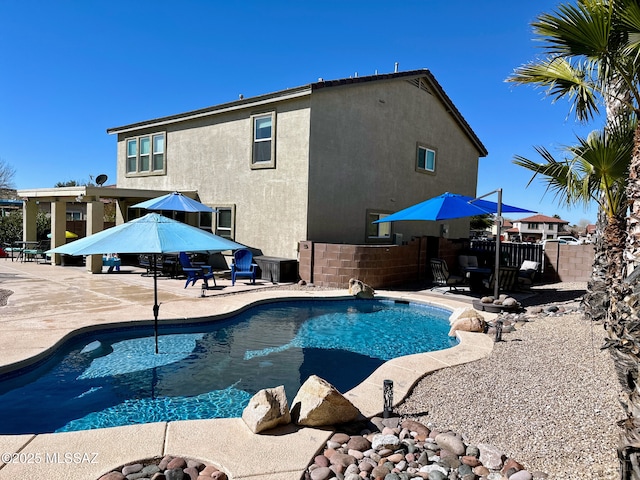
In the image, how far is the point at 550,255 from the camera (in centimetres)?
1627

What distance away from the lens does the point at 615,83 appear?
789 centimetres

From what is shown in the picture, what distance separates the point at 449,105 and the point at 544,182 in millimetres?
13775

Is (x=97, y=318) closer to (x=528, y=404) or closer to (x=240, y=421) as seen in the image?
(x=240, y=421)

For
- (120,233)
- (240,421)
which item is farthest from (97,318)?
(240,421)

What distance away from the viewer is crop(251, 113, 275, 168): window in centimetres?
1545

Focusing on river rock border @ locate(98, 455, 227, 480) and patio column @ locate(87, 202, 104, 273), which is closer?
river rock border @ locate(98, 455, 227, 480)

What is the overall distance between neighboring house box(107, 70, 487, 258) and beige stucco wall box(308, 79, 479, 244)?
1.8 inches

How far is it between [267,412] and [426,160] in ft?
60.8

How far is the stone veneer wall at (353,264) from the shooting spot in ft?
44.2

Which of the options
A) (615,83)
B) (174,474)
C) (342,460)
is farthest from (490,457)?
(615,83)

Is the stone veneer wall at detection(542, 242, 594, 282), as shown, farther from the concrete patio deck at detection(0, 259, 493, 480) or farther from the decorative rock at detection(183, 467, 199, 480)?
Result: the decorative rock at detection(183, 467, 199, 480)

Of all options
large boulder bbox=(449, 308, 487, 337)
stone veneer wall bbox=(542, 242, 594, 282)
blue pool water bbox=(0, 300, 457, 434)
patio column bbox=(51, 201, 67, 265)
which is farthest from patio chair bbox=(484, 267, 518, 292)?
patio column bbox=(51, 201, 67, 265)

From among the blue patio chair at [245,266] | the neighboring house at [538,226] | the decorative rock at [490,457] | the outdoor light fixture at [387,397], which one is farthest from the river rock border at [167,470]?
the neighboring house at [538,226]

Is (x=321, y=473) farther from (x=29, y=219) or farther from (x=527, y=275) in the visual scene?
(x=29, y=219)
